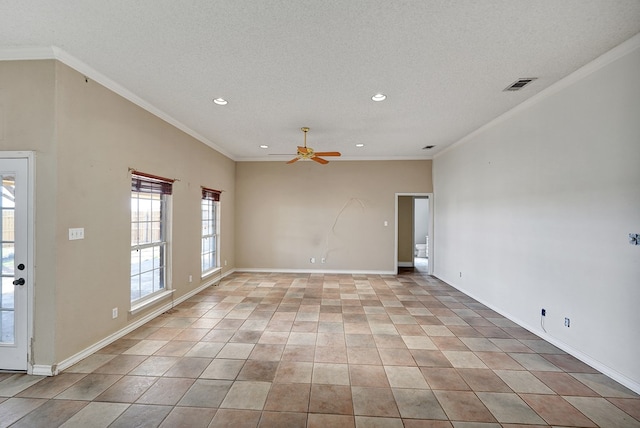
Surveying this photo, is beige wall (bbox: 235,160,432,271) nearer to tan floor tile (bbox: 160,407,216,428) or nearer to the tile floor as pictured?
the tile floor

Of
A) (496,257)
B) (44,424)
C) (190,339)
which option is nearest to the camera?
(44,424)

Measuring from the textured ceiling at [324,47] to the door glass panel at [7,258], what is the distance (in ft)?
4.18

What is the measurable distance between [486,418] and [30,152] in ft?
14.5

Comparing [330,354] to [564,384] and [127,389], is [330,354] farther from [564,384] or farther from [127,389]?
[564,384]

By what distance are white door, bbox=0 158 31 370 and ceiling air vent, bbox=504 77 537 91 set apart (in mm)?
5015

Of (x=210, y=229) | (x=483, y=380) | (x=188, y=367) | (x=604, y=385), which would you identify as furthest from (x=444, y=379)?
(x=210, y=229)

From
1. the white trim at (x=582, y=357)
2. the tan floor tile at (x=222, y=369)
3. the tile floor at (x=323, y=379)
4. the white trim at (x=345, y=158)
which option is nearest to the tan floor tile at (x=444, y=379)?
the tile floor at (x=323, y=379)

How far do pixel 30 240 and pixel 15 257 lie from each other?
217 mm

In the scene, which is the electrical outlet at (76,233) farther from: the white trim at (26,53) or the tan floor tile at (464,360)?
the tan floor tile at (464,360)

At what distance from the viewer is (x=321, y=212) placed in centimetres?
695

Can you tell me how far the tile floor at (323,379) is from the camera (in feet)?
6.53

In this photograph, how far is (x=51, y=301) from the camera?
8.14ft

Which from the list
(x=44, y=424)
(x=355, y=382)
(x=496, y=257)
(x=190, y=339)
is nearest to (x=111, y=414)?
(x=44, y=424)

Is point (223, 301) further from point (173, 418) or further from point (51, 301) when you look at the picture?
point (173, 418)
